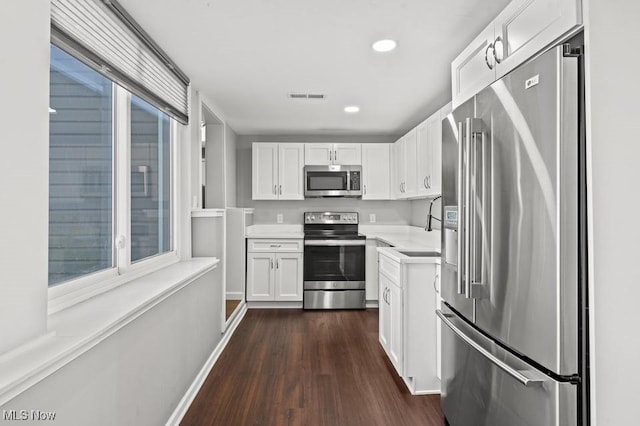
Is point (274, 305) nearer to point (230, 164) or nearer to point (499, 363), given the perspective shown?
point (230, 164)

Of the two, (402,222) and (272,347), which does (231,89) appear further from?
(402,222)

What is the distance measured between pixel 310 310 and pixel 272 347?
4.06 ft

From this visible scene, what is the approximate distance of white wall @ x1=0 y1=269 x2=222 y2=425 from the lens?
3.84 feet

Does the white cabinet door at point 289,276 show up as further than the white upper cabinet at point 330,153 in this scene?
No

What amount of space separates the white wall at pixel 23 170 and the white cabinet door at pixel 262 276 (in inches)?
134

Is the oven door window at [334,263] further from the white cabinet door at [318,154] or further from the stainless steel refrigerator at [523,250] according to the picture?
the stainless steel refrigerator at [523,250]

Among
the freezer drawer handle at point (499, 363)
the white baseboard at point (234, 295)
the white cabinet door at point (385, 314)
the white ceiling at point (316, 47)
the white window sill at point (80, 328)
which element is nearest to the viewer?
the white window sill at point (80, 328)

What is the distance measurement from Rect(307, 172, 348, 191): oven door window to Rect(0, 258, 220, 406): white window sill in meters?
2.71

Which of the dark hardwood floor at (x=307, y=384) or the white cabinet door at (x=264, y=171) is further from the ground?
the white cabinet door at (x=264, y=171)

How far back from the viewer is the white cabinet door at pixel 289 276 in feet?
14.9

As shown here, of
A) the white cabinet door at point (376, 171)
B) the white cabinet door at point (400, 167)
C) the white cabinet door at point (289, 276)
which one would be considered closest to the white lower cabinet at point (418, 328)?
the white cabinet door at point (400, 167)

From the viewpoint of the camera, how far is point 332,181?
4.78 meters

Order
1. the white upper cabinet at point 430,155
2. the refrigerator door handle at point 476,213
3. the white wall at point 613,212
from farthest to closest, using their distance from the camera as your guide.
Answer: the white upper cabinet at point 430,155 → the refrigerator door handle at point 476,213 → the white wall at point 613,212

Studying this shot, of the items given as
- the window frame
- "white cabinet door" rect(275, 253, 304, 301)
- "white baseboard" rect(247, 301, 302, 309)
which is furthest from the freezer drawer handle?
"white baseboard" rect(247, 301, 302, 309)
